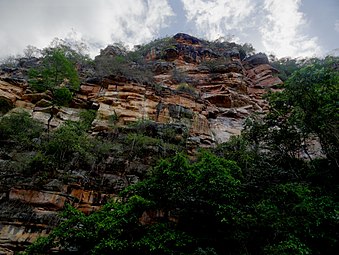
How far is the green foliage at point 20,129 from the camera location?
1457 centimetres

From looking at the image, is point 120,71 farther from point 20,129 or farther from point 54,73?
point 20,129

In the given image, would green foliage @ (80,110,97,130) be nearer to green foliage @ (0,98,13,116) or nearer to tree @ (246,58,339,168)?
green foliage @ (0,98,13,116)

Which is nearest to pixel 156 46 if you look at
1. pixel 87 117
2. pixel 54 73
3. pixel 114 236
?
pixel 87 117

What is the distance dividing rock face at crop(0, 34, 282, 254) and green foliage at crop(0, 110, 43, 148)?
1051mm

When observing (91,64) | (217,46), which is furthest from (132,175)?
(217,46)

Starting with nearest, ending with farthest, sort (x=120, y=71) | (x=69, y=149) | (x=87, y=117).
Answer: (x=69, y=149) → (x=87, y=117) → (x=120, y=71)

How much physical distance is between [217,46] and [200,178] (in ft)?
104

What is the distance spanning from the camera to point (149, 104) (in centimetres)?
2130

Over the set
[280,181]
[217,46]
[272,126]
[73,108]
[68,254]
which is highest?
[217,46]

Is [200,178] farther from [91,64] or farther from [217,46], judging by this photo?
[217,46]

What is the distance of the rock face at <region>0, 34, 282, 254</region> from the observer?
35.9 feet

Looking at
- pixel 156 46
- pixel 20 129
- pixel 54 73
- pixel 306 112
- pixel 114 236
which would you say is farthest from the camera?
pixel 156 46

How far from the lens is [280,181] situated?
1197 centimetres

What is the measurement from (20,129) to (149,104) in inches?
373
